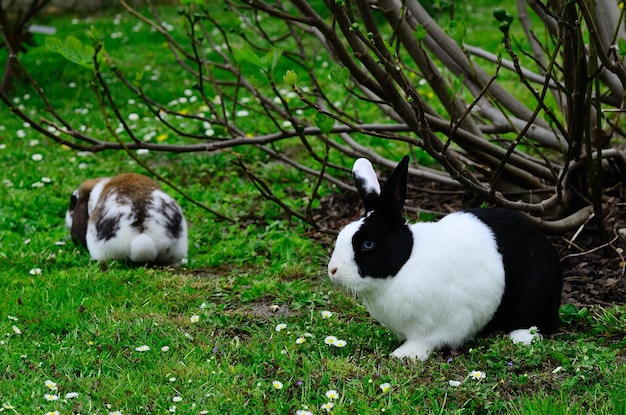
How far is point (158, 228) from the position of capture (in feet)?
16.4

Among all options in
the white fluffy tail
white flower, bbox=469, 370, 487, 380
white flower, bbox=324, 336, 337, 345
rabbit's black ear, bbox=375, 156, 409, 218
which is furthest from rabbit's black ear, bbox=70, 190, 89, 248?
white flower, bbox=469, 370, 487, 380

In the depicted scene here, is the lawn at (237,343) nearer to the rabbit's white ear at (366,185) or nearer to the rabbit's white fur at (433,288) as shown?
the rabbit's white fur at (433,288)

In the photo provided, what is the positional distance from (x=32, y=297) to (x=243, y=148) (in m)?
3.13

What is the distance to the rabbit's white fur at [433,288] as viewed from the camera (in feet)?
11.6

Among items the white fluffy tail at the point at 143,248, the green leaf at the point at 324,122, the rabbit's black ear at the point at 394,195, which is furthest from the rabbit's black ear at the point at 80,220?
the rabbit's black ear at the point at 394,195

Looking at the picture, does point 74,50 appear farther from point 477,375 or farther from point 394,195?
point 477,375

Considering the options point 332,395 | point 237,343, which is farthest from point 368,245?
point 237,343

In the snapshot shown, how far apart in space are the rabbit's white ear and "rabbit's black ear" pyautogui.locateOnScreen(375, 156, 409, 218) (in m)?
0.11

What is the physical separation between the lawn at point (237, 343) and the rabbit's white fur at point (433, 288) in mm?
108

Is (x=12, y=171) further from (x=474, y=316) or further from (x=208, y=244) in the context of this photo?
(x=474, y=316)

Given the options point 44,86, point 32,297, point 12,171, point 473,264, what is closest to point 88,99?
point 44,86

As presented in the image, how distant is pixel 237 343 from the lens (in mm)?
3828

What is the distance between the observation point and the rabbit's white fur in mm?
3539

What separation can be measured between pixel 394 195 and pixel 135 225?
2001 millimetres
